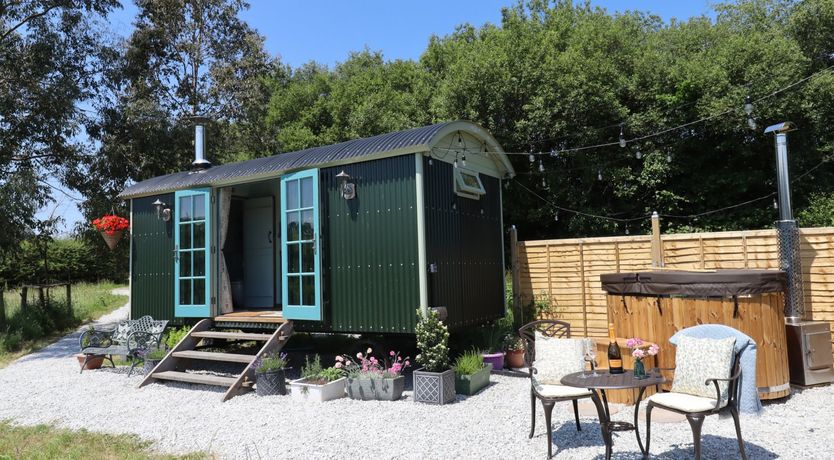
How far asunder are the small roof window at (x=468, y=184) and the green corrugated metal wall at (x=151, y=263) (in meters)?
4.73

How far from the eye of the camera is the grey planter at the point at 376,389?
606 cm

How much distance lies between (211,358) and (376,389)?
243cm

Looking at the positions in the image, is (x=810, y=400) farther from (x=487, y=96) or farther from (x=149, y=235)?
(x=487, y=96)

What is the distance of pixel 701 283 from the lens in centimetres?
551

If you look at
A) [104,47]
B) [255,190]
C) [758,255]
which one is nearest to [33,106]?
[104,47]

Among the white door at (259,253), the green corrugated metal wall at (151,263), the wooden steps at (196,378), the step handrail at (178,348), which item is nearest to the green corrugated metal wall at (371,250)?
the wooden steps at (196,378)

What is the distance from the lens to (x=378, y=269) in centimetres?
680

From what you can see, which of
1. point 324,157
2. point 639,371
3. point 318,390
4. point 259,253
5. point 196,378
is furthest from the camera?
point 259,253

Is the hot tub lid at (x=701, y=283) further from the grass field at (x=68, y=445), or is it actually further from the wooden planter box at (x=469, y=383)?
the grass field at (x=68, y=445)

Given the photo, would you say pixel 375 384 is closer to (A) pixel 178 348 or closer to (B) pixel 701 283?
(A) pixel 178 348

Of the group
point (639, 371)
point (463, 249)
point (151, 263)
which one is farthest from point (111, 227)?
point (639, 371)

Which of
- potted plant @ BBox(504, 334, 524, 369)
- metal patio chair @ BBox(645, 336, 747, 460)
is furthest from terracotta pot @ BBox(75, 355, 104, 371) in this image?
metal patio chair @ BBox(645, 336, 747, 460)

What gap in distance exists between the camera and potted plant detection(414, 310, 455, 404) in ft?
19.1

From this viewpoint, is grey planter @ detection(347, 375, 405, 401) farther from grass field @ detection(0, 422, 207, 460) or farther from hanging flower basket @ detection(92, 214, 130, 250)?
hanging flower basket @ detection(92, 214, 130, 250)
